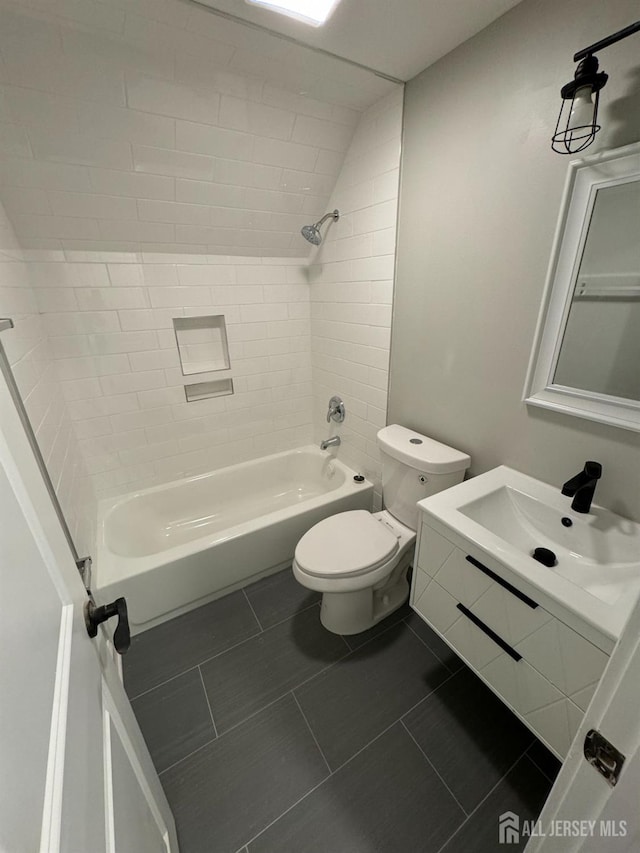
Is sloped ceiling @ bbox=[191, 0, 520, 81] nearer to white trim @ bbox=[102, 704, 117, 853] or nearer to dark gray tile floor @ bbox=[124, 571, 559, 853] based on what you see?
white trim @ bbox=[102, 704, 117, 853]

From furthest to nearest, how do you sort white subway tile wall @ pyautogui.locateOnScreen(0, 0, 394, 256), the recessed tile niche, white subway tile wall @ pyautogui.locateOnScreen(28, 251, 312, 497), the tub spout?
the tub spout, the recessed tile niche, white subway tile wall @ pyautogui.locateOnScreen(28, 251, 312, 497), white subway tile wall @ pyautogui.locateOnScreen(0, 0, 394, 256)

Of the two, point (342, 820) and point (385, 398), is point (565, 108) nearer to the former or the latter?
point (385, 398)

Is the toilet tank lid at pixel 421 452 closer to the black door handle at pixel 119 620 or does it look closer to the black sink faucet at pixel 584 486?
the black sink faucet at pixel 584 486

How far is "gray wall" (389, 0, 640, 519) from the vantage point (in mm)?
922

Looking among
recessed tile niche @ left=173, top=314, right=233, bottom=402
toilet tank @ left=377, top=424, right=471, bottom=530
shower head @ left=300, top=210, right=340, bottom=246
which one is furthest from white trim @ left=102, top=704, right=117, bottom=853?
shower head @ left=300, top=210, right=340, bottom=246

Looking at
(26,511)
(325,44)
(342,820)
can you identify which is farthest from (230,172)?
(342,820)

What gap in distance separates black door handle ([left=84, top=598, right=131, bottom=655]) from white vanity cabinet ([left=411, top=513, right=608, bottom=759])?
2.77 feet

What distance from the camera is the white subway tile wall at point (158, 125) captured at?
1.07m

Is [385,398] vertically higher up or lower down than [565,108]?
lower down

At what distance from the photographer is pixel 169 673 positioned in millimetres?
1373

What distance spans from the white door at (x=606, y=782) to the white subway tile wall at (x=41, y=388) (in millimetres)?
1468

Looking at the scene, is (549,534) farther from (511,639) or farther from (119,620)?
(119,620)

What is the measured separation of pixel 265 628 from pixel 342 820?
2.24 ft

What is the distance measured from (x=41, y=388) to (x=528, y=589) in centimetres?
177
